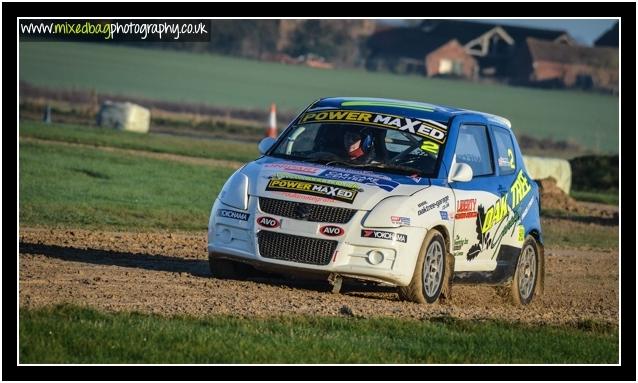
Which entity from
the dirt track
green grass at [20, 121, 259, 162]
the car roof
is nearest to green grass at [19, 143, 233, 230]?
the dirt track

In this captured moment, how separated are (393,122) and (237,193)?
168cm

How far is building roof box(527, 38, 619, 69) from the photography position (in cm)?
5655

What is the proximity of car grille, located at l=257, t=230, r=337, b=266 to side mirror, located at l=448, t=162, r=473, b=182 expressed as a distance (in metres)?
1.38

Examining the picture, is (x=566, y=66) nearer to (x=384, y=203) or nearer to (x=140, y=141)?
(x=140, y=141)

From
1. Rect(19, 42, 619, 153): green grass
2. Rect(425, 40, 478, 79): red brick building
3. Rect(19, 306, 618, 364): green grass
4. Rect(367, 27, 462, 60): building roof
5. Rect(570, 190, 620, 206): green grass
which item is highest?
Rect(367, 27, 462, 60): building roof

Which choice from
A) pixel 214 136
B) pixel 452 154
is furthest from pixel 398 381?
pixel 214 136

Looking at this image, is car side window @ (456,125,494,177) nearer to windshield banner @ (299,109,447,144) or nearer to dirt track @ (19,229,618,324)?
windshield banner @ (299,109,447,144)

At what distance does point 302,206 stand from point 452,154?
65.2 inches

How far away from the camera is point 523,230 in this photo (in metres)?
13.5

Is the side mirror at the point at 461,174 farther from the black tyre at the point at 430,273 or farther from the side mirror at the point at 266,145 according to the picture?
the side mirror at the point at 266,145

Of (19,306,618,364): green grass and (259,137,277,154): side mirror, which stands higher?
(259,137,277,154): side mirror

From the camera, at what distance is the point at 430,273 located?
11938 mm

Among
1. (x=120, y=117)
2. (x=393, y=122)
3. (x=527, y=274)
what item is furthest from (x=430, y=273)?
(x=120, y=117)

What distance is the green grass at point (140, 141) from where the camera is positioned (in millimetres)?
32062
